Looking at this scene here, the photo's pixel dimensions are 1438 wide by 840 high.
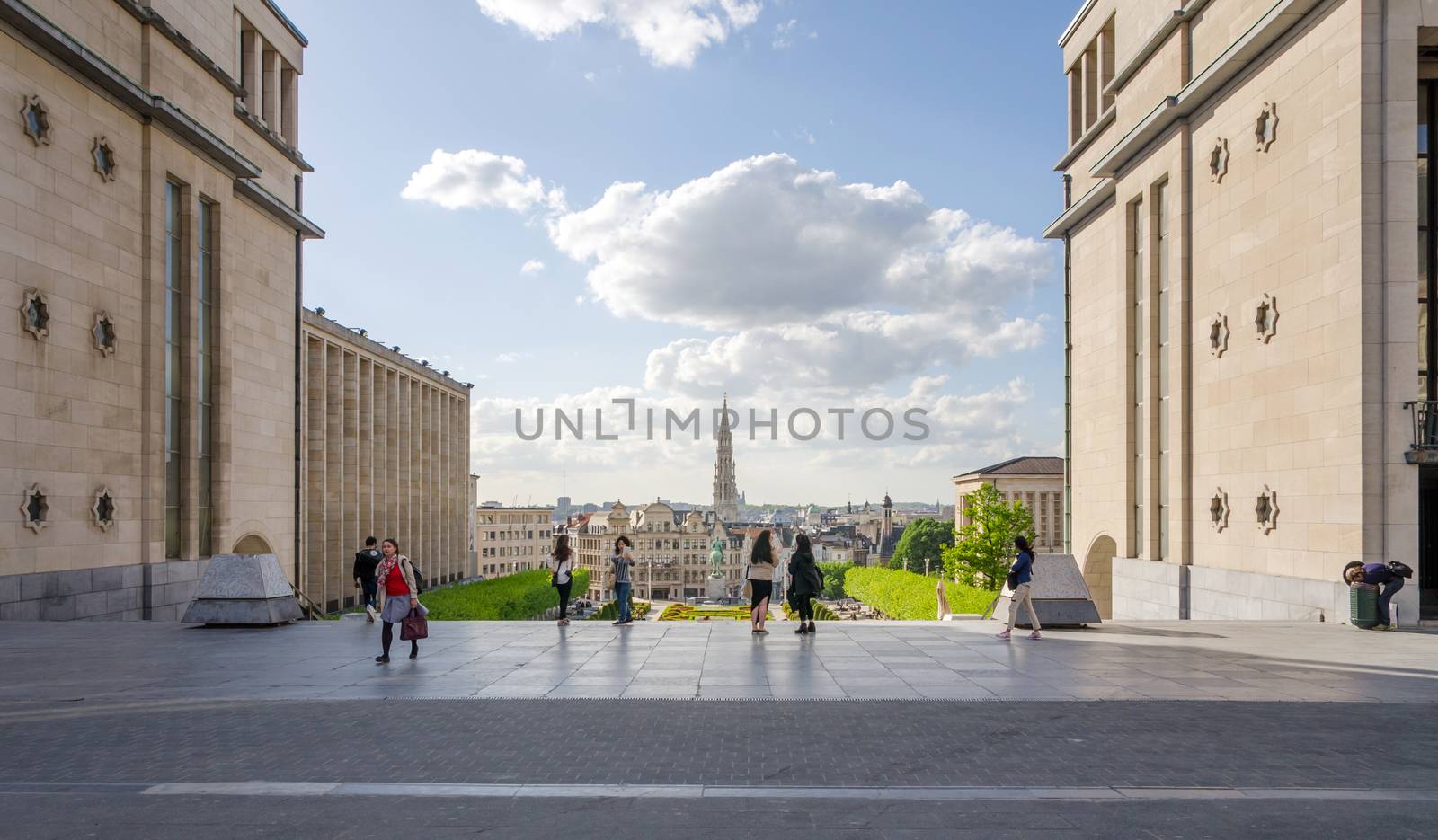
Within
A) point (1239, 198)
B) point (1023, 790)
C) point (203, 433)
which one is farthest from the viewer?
point (203, 433)

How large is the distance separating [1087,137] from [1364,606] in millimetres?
21288

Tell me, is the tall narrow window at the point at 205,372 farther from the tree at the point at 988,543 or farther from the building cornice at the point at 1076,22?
the tree at the point at 988,543

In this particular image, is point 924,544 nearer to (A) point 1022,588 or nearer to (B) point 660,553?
(B) point 660,553

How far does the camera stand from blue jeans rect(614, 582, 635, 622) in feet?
63.6

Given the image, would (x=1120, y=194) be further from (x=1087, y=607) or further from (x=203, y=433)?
(x=203, y=433)

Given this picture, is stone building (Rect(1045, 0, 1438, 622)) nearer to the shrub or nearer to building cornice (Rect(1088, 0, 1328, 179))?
building cornice (Rect(1088, 0, 1328, 179))

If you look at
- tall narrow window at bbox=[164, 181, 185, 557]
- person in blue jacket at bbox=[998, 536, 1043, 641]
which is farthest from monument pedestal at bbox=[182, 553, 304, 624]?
person in blue jacket at bbox=[998, 536, 1043, 641]

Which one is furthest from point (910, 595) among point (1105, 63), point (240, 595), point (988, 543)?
point (240, 595)

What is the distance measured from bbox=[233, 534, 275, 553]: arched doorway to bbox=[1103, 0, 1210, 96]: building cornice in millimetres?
31175

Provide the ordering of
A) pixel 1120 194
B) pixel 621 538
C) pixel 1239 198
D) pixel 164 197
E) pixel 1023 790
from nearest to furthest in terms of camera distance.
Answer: pixel 1023 790
pixel 621 538
pixel 1239 198
pixel 164 197
pixel 1120 194

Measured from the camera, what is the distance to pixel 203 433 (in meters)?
28.3

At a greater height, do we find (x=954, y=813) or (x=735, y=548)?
(x=954, y=813)

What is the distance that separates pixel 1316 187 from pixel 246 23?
106 ft

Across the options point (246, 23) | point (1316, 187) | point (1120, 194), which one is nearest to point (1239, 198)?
point (1316, 187)
